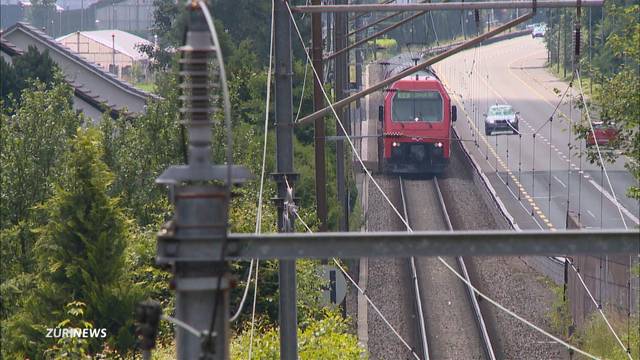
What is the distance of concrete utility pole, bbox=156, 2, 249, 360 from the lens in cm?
535

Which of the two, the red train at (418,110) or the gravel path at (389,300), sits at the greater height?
the red train at (418,110)

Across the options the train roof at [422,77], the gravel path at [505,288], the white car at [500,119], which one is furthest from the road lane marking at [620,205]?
the white car at [500,119]

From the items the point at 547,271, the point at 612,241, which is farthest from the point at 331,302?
the point at 612,241

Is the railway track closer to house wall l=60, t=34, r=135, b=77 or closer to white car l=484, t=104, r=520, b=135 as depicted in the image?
white car l=484, t=104, r=520, b=135

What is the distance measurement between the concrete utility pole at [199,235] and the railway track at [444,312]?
17.3 m

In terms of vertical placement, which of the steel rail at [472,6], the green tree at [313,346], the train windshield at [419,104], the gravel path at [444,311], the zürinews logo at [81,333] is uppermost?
the steel rail at [472,6]

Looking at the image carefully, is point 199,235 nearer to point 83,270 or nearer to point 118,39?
point 83,270

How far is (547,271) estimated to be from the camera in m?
29.4

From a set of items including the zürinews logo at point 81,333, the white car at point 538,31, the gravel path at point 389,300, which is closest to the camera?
the zürinews logo at point 81,333

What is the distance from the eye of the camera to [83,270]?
1645 cm

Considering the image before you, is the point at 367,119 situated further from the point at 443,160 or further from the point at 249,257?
the point at 249,257

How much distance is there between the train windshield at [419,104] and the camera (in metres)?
38.4

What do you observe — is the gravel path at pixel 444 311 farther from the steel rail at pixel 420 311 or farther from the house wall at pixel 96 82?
the house wall at pixel 96 82

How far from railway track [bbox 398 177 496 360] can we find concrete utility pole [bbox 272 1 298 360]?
11017mm
